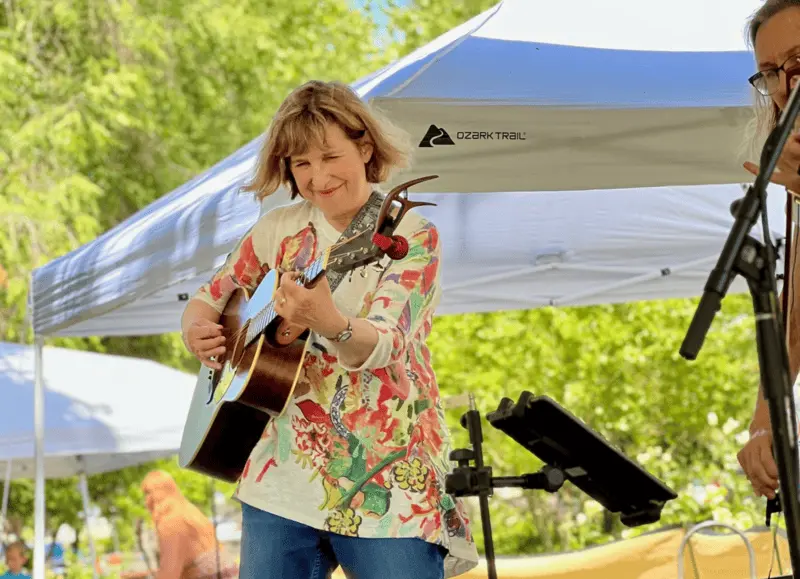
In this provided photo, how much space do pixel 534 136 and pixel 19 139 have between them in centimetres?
1257

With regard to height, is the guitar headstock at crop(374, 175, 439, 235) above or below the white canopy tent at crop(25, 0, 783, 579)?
below

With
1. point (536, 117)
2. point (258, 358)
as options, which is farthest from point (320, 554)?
point (536, 117)

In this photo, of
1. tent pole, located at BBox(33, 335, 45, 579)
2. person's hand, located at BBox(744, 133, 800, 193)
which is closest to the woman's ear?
person's hand, located at BBox(744, 133, 800, 193)

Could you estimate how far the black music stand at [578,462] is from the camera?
204 cm

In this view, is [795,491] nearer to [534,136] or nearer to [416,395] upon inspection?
[416,395]

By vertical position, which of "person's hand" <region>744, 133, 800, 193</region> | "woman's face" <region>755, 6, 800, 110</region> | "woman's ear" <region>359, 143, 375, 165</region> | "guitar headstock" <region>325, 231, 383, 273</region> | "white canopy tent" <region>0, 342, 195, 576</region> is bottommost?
"white canopy tent" <region>0, 342, 195, 576</region>

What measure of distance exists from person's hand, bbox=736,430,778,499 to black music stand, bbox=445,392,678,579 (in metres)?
0.23

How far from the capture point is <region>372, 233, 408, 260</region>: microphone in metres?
2.35

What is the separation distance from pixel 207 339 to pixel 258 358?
1.03 ft

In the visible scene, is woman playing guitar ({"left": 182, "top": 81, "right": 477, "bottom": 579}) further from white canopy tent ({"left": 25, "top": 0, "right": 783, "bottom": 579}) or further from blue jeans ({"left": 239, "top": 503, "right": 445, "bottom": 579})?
white canopy tent ({"left": 25, "top": 0, "right": 783, "bottom": 579})

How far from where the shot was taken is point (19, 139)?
14992mm

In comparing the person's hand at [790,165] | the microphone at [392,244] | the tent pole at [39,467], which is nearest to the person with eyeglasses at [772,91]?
the person's hand at [790,165]

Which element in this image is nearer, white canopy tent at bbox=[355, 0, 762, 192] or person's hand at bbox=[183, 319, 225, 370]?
person's hand at bbox=[183, 319, 225, 370]

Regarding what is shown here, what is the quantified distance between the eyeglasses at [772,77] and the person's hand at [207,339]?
1.22 metres
